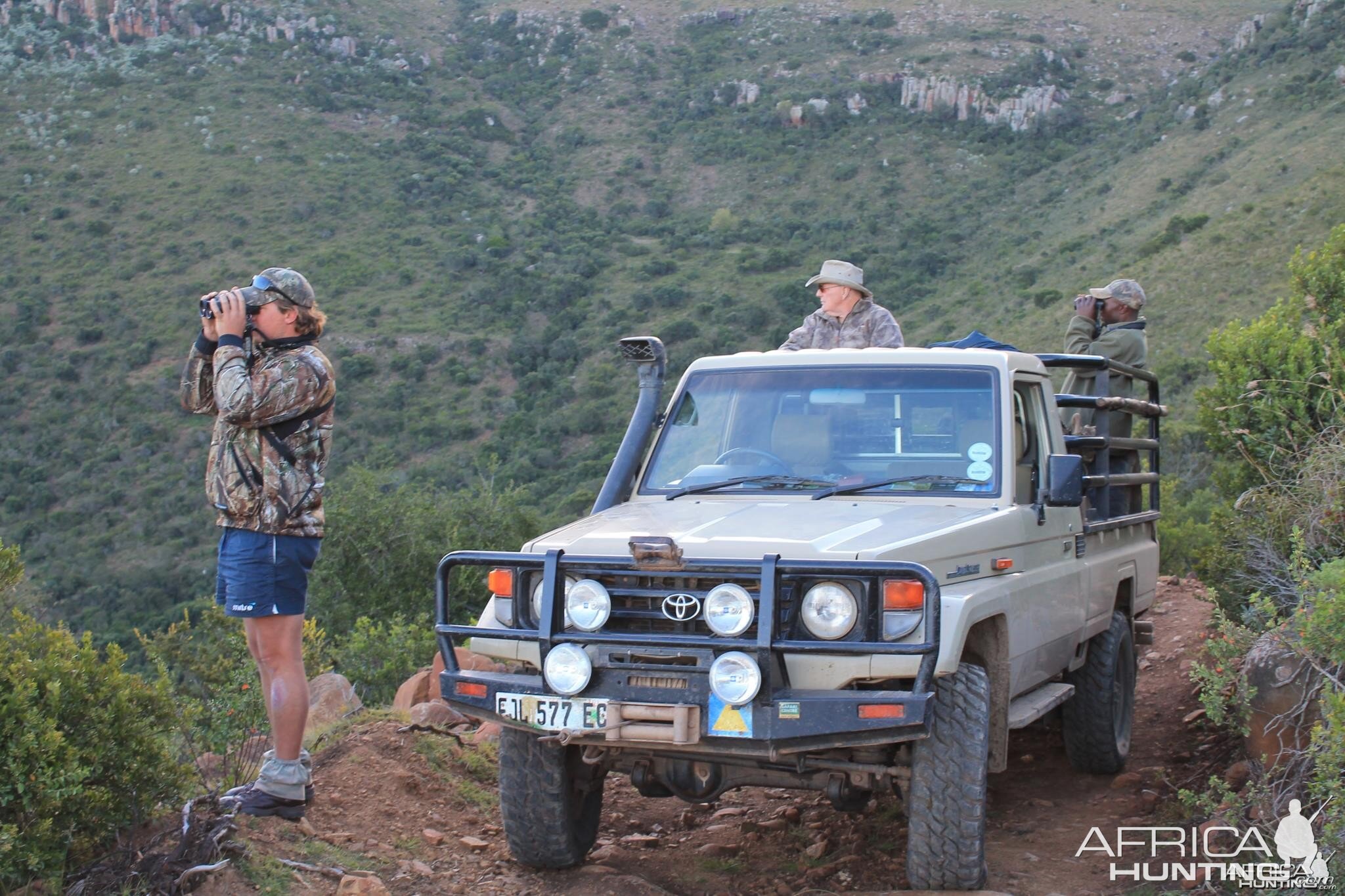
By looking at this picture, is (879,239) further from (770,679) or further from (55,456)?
(770,679)

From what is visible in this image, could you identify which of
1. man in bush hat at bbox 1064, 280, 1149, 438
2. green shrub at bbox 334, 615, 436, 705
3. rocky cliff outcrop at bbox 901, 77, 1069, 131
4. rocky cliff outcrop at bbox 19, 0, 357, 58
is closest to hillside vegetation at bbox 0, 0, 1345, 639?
rocky cliff outcrop at bbox 19, 0, 357, 58

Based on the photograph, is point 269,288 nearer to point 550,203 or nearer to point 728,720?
point 728,720

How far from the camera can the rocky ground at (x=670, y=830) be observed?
4469 mm

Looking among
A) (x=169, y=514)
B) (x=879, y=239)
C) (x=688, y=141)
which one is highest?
(x=688, y=141)

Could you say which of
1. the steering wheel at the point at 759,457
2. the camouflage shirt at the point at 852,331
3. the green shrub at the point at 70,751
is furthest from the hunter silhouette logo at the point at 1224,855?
the green shrub at the point at 70,751

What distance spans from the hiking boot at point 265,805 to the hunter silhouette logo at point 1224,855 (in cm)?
300

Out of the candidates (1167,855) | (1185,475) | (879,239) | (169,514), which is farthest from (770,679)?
(879,239)

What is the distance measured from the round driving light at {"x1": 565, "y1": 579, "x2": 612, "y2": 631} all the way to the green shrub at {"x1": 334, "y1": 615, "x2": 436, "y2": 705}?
271 inches

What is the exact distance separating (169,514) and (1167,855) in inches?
1051

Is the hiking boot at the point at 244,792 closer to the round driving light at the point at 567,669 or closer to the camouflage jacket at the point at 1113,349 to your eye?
the round driving light at the point at 567,669

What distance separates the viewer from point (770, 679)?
372cm

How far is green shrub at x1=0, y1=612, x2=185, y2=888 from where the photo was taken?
3.67 m

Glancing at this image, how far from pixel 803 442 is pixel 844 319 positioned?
5.67ft

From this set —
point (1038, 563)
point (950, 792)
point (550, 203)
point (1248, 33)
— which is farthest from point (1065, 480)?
point (1248, 33)
